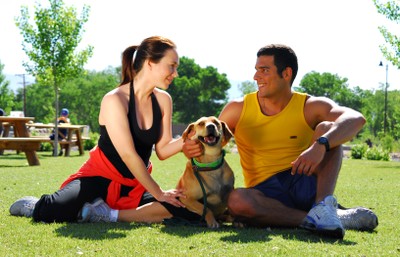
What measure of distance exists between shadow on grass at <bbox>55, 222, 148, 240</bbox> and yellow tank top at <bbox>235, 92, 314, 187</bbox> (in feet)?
4.06

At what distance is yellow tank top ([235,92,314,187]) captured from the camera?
5664 millimetres

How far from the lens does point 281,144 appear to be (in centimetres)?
569

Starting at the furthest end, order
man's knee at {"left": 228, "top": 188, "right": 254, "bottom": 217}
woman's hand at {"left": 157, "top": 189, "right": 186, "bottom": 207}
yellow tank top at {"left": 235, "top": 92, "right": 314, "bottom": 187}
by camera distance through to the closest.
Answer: yellow tank top at {"left": 235, "top": 92, "right": 314, "bottom": 187} < woman's hand at {"left": 157, "top": 189, "right": 186, "bottom": 207} < man's knee at {"left": 228, "top": 188, "right": 254, "bottom": 217}

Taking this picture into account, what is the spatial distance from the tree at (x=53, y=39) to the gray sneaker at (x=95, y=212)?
19.9m

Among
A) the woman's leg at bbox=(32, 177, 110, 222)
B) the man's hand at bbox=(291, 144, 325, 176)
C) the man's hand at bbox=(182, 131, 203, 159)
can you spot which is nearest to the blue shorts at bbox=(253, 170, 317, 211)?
the man's hand at bbox=(182, 131, 203, 159)

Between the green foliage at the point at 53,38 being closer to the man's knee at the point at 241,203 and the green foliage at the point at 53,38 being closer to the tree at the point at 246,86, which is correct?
the man's knee at the point at 241,203

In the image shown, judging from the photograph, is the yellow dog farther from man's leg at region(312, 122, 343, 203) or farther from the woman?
man's leg at region(312, 122, 343, 203)

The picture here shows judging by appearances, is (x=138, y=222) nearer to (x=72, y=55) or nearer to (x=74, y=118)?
(x=72, y=55)

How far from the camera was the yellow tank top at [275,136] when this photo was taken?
18.6 ft

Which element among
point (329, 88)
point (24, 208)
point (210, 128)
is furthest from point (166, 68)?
point (329, 88)

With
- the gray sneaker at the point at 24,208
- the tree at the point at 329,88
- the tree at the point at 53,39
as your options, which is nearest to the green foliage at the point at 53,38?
the tree at the point at 53,39

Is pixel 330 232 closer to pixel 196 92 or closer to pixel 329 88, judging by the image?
pixel 196 92

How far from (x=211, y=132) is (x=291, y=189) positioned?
878mm

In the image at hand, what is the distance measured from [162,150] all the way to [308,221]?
5.71 ft
